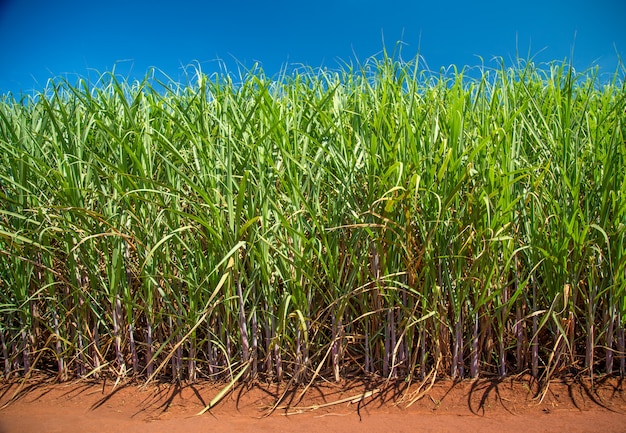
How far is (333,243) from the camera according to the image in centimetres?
231

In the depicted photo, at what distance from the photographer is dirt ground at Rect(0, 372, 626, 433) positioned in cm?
213

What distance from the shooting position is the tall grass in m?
2.25

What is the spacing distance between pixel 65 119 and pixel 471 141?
5.85 feet

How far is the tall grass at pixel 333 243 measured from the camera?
7.39 ft

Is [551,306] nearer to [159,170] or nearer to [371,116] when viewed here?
[371,116]

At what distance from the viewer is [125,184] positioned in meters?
2.45

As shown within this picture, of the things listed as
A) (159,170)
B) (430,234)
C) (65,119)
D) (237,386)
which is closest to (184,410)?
(237,386)

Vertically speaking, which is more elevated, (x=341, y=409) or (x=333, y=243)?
(x=333, y=243)

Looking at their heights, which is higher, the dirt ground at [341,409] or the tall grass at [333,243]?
the tall grass at [333,243]

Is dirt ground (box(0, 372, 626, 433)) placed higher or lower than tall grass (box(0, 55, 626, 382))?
lower

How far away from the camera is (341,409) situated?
7.40 ft

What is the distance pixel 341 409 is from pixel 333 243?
0.66 m

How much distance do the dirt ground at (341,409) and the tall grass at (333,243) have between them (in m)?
0.09

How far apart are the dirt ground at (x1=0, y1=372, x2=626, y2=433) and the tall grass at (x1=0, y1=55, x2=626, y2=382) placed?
93mm
